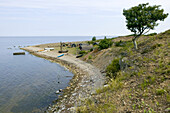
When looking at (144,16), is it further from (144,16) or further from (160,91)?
(160,91)

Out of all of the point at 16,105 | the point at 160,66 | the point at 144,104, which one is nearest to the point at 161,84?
the point at 144,104

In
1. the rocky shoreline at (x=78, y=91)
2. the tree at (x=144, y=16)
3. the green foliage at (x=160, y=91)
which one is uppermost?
the tree at (x=144, y=16)

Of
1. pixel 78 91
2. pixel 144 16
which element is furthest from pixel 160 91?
pixel 144 16

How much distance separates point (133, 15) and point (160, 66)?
12.6m

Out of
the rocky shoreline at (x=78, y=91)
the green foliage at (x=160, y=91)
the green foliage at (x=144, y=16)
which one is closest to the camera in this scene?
the green foliage at (x=160, y=91)

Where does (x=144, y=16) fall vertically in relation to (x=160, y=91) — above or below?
above

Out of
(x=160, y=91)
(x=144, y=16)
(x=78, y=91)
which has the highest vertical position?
(x=144, y=16)

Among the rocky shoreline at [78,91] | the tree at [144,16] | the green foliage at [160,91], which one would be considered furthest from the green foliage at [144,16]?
the green foliage at [160,91]

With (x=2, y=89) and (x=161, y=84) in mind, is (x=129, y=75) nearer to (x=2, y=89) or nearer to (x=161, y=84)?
(x=161, y=84)

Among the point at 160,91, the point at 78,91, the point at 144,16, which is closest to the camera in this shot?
the point at 160,91

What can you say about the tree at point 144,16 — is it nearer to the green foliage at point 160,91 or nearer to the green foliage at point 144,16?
the green foliage at point 144,16

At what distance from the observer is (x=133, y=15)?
22.6 meters

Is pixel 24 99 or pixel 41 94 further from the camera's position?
pixel 41 94

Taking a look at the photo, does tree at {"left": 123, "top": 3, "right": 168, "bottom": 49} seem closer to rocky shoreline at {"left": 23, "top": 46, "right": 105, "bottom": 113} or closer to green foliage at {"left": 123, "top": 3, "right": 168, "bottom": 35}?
green foliage at {"left": 123, "top": 3, "right": 168, "bottom": 35}
